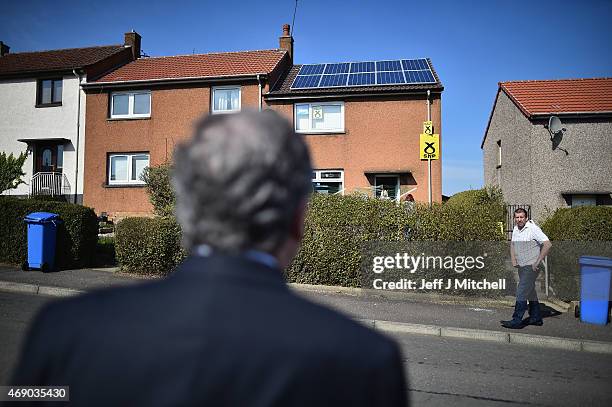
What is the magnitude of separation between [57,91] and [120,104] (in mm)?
4311

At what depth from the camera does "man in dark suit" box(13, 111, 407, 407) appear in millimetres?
1021

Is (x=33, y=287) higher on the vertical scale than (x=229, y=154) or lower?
lower

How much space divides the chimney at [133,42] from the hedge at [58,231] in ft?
55.6

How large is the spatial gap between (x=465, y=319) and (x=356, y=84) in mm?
13592

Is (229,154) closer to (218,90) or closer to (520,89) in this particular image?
(218,90)

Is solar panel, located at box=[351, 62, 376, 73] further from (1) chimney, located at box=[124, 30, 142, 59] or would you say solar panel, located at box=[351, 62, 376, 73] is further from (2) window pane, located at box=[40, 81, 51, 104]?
(2) window pane, located at box=[40, 81, 51, 104]

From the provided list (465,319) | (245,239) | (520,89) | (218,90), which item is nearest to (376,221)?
(465,319)

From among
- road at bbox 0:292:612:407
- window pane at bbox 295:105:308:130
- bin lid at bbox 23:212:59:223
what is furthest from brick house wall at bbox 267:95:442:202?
road at bbox 0:292:612:407

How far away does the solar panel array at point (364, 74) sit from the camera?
20.0m

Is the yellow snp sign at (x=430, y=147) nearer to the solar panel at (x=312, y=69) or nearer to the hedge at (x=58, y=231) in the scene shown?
the hedge at (x=58, y=231)

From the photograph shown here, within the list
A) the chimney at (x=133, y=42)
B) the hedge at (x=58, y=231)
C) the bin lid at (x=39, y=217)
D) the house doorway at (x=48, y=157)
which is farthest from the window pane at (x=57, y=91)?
the bin lid at (x=39, y=217)

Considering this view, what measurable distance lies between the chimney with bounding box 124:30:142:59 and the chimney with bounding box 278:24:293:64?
8.51 m

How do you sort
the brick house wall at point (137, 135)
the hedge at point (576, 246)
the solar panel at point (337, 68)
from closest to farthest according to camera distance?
the hedge at point (576, 246) → the brick house wall at point (137, 135) → the solar panel at point (337, 68)

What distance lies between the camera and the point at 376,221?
35.0ft
